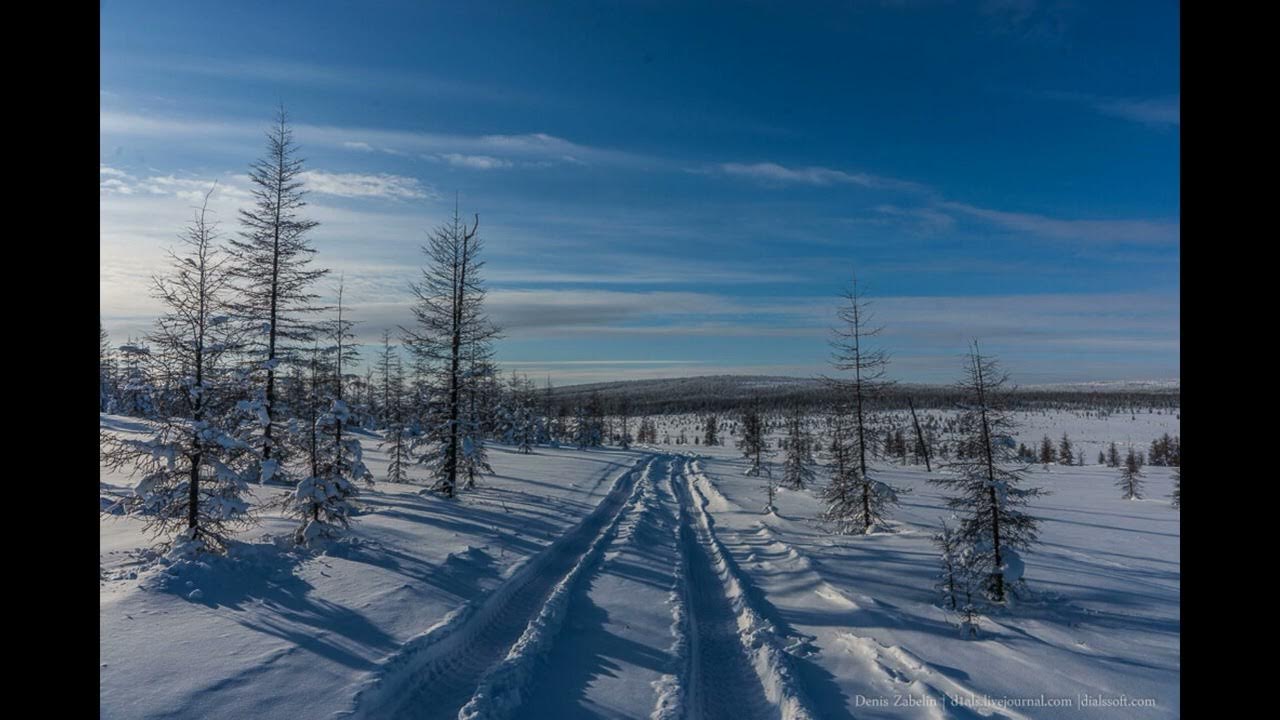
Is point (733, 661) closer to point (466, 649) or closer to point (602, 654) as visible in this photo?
point (602, 654)

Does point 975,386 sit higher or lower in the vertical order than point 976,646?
higher

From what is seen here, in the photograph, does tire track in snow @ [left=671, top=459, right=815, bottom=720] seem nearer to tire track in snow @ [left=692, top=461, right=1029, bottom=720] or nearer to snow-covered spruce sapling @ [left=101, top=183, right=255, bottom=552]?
tire track in snow @ [left=692, top=461, right=1029, bottom=720]

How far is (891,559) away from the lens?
46.4 ft

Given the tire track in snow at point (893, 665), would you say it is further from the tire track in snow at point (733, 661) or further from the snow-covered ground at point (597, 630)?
the tire track in snow at point (733, 661)

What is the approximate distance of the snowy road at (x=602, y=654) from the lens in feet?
20.4

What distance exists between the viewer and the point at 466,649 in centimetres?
754

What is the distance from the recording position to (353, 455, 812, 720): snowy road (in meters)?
6.22

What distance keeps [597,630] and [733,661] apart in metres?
2.04

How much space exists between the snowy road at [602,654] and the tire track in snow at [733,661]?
2cm

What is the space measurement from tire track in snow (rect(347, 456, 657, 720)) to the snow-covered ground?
0.03 metres

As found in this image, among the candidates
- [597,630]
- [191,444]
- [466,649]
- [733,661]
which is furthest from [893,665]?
[191,444]
